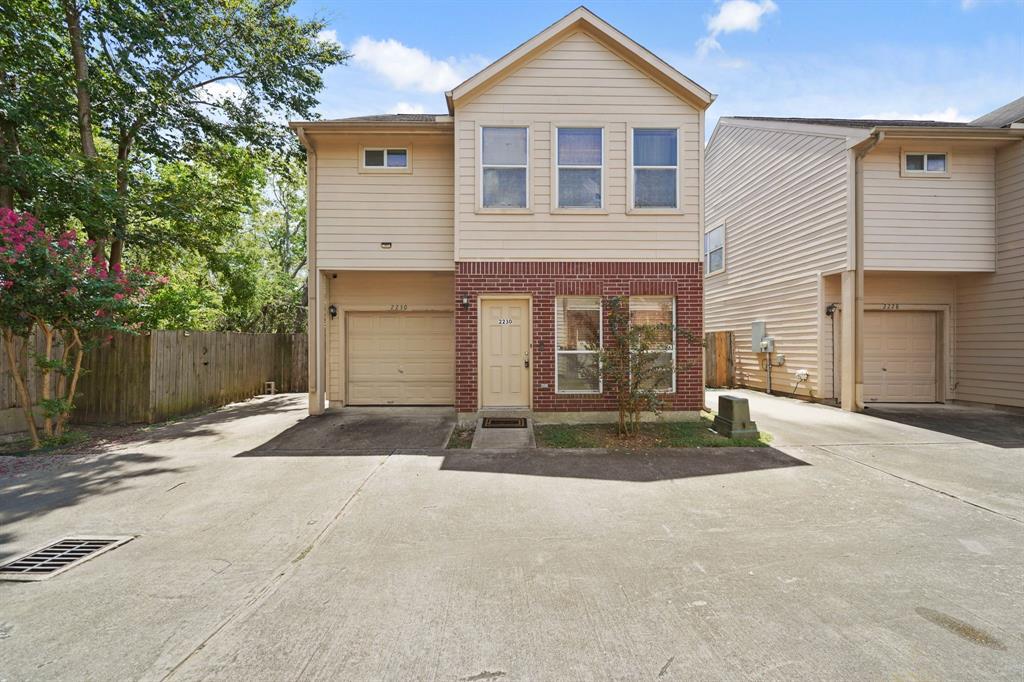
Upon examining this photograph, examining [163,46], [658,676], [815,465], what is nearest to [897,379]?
[815,465]

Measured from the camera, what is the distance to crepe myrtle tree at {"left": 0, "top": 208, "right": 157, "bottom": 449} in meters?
6.55

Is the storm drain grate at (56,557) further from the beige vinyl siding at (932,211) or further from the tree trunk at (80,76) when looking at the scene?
the beige vinyl siding at (932,211)

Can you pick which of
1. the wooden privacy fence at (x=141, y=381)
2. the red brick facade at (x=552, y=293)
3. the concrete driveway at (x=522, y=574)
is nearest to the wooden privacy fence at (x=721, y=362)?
the red brick facade at (x=552, y=293)

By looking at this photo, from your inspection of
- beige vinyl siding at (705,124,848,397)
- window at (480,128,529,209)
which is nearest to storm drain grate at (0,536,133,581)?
window at (480,128,529,209)

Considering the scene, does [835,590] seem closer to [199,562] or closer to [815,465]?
[815,465]

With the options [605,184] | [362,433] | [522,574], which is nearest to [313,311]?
[362,433]

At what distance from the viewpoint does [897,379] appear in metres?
11.1

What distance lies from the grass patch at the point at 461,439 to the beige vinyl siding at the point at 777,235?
28.1 ft

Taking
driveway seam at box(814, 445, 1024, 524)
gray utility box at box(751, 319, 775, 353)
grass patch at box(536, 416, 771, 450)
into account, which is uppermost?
gray utility box at box(751, 319, 775, 353)

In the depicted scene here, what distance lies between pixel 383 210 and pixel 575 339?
4.86 m

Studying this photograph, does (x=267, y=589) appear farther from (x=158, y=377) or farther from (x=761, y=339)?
(x=761, y=339)

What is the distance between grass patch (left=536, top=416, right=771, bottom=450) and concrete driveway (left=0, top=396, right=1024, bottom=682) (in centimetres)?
93

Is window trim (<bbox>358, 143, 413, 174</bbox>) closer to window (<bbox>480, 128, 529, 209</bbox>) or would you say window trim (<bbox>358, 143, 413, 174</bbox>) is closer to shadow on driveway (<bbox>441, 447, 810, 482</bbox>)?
window (<bbox>480, 128, 529, 209</bbox>)

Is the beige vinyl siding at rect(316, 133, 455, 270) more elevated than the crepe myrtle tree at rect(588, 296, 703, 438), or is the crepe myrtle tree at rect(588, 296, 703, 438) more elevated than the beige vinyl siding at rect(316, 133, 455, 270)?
the beige vinyl siding at rect(316, 133, 455, 270)
